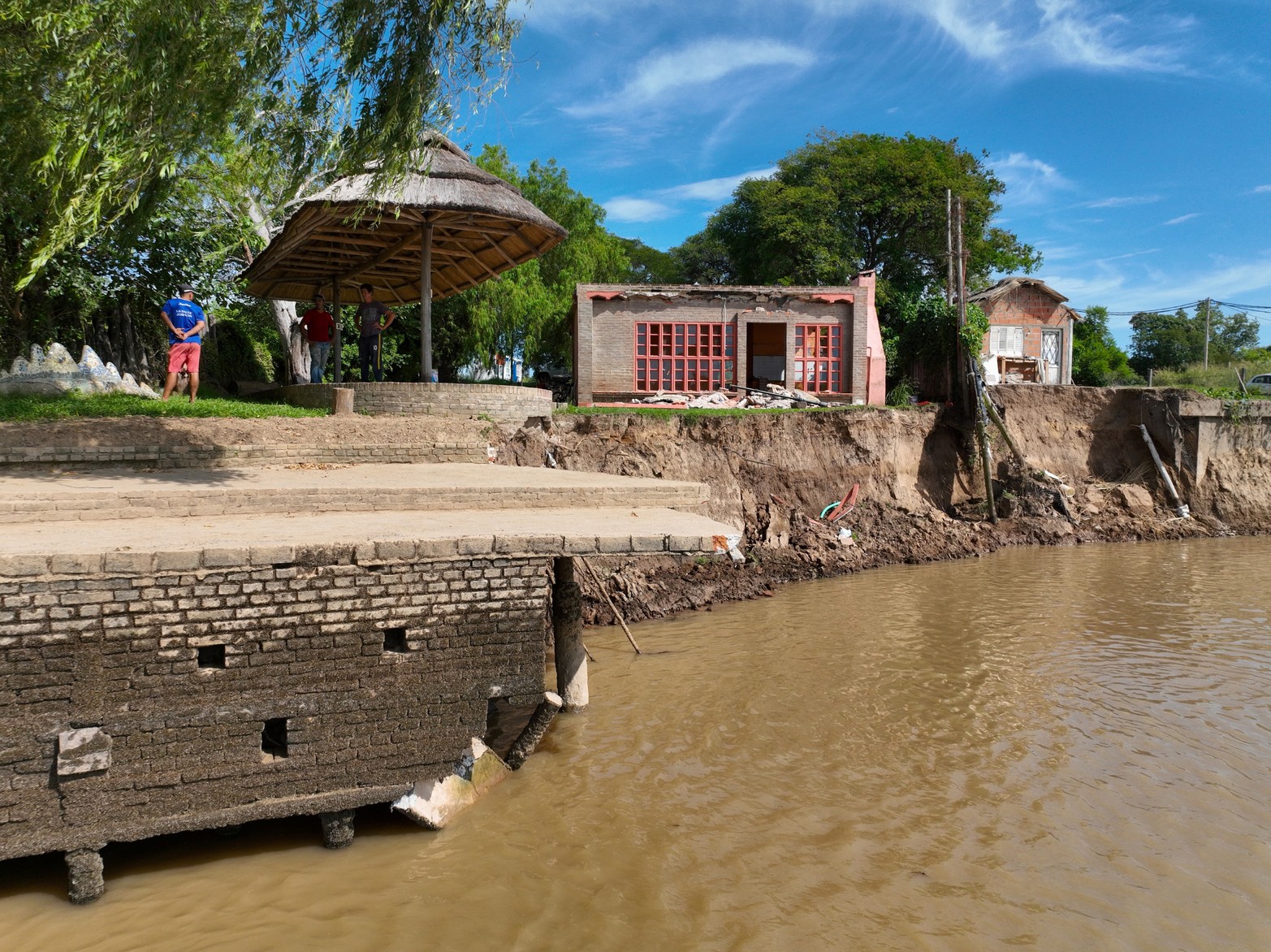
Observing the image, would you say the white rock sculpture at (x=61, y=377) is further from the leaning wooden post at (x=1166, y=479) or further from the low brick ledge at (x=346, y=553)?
the leaning wooden post at (x=1166, y=479)

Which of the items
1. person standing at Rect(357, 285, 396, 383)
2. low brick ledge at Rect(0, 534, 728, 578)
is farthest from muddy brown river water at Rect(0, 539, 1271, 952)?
person standing at Rect(357, 285, 396, 383)

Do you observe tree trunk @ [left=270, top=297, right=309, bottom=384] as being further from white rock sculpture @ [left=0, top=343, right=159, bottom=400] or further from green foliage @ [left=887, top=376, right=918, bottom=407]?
green foliage @ [left=887, top=376, right=918, bottom=407]

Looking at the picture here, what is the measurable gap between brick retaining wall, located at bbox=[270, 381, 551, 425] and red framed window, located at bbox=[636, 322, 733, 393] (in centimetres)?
638

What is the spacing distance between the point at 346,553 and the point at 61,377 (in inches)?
397

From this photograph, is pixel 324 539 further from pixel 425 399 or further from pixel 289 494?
pixel 425 399

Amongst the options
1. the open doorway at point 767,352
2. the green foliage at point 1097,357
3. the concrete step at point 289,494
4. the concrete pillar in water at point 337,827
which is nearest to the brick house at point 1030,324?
the green foliage at point 1097,357

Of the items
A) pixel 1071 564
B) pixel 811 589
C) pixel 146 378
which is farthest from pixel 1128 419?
pixel 146 378

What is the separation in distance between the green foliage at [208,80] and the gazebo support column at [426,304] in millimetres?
4110

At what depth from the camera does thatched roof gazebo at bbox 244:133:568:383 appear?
38.2 ft

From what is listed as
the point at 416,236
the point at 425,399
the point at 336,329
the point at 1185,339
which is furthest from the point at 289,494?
the point at 1185,339

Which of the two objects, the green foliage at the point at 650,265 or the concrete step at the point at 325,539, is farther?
the green foliage at the point at 650,265

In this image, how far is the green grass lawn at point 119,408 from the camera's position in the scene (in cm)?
998

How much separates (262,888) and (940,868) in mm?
4221

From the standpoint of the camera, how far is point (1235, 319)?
2084 inches
